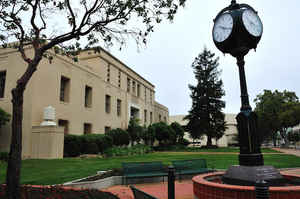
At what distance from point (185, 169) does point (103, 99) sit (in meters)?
21.0

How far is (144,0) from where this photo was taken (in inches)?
257

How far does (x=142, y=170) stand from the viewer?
9.54 metres

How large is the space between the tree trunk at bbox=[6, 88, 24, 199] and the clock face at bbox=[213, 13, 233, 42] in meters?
4.51

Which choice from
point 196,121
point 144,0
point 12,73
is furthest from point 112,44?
point 196,121

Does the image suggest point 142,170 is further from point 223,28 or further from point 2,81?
point 2,81

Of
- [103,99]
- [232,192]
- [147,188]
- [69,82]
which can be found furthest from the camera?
[103,99]

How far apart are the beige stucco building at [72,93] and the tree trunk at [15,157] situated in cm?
579

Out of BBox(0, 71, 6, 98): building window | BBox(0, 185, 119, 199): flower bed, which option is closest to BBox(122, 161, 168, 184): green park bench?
BBox(0, 185, 119, 199): flower bed

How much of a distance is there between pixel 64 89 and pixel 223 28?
65.7 feet

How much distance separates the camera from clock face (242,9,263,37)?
544cm

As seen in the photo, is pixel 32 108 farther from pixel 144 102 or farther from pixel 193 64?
pixel 193 64

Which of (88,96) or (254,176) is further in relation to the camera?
(88,96)

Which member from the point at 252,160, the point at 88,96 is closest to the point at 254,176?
the point at 252,160

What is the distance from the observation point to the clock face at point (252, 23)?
17.8 feet
